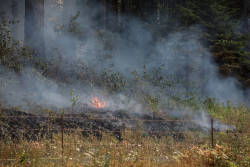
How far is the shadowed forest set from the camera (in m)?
5.52

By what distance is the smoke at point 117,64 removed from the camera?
1077 cm

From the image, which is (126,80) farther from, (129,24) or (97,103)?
(129,24)

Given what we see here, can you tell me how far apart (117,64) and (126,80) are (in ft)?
7.00

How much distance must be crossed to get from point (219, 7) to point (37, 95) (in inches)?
428

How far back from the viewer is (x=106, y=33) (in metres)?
16.2

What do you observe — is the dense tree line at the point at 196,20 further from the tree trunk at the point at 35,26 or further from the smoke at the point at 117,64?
the smoke at the point at 117,64

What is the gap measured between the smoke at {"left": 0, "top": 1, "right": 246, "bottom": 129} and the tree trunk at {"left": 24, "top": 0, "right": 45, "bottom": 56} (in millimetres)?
948

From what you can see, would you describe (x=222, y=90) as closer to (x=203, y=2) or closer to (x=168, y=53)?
(x=168, y=53)

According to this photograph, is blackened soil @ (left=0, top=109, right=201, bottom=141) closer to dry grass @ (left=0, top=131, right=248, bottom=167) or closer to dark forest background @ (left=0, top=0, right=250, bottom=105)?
dry grass @ (left=0, top=131, right=248, bottom=167)

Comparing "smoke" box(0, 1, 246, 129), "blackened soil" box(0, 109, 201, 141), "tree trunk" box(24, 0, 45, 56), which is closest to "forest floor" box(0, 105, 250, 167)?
"blackened soil" box(0, 109, 201, 141)

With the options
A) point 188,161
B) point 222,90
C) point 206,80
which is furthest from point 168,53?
point 188,161

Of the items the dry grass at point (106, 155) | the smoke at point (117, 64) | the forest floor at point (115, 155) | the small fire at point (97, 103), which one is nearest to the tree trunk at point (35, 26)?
the smoke at point (117, 64)

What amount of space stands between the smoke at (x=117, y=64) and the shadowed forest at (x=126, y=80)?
0.19 feet

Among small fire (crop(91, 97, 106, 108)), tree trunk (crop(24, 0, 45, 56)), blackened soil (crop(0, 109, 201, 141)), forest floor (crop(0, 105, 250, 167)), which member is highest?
tree trunk (crop(24, 0, 45, 56))
